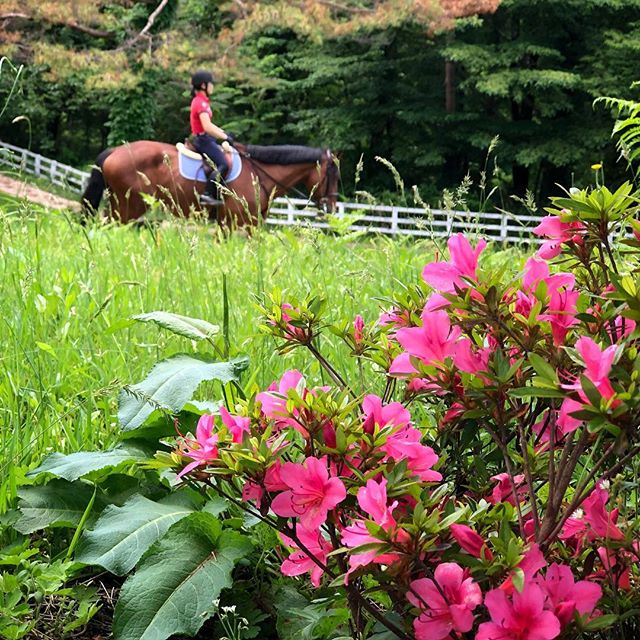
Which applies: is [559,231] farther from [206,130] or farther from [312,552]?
[206,130]

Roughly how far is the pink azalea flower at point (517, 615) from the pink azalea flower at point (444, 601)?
2 cm

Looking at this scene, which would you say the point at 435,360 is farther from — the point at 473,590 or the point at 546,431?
the point at 546,431

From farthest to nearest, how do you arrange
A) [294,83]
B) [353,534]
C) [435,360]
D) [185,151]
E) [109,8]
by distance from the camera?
[294,83]
[109,8]
[185,151]
[435,360]
[353,534]

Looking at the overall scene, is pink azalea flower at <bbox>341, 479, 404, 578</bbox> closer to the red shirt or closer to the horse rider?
the horse rider

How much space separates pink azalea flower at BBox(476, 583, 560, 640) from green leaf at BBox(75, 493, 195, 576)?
56cm

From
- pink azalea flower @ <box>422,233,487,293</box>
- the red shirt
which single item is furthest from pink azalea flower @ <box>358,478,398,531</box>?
the red shirt

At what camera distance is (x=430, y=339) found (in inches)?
37.5

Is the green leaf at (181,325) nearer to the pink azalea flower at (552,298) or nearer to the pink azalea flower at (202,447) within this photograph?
the pink azalea flower at (202,447)

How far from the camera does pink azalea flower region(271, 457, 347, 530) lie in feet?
2.93

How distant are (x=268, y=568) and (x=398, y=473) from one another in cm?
48

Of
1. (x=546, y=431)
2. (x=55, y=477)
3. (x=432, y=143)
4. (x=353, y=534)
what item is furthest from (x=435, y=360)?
(x=432, y=143)

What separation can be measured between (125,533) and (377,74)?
26.8 meters

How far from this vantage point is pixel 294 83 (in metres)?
27.2

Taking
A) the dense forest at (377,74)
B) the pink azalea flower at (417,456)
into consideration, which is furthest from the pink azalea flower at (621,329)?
the dense forest at (377,74)
